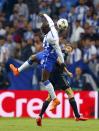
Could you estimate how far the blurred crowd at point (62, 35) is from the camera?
21750 mm

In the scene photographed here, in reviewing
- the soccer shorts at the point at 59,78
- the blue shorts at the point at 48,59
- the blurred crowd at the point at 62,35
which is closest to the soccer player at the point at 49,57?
the blue shorts at the point at 48,59

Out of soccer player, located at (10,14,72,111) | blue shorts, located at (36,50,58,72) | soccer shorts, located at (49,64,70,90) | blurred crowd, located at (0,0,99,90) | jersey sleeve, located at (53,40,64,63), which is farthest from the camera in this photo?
blurred crowd, located at (0,0,99,90)

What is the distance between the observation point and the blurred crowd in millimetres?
21750

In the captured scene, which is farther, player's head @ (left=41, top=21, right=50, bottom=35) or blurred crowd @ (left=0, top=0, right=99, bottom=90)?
blurred crowd @ (left=0, top=0, right=99, bottom=90)

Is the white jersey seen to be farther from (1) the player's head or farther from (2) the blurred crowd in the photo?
(2) the blurred crowd

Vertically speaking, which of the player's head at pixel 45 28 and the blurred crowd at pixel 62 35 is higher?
the blurred crowd at pixel 62 35

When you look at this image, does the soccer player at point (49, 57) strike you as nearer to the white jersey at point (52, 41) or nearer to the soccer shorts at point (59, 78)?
the white jersey at point (52, 41)

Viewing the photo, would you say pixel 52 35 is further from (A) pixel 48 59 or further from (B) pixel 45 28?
(A) pixel 48 59

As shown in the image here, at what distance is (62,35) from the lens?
68.9ft

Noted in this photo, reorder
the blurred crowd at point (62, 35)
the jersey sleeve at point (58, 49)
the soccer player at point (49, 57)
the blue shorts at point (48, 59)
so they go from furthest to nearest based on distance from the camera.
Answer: the blurred crowd at point (62, 35), the blue shorts at point (48, 59), the soccer player at point (49, 57), the jersey sleeve at point (58, 49)

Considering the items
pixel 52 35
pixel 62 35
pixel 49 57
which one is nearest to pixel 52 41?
pixel 52 35

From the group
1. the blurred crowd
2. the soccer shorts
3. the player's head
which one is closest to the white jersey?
the player's head

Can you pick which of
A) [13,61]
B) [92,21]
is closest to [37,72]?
[13,61]

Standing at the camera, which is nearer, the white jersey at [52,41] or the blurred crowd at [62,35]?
the white jersey at [52,41]
